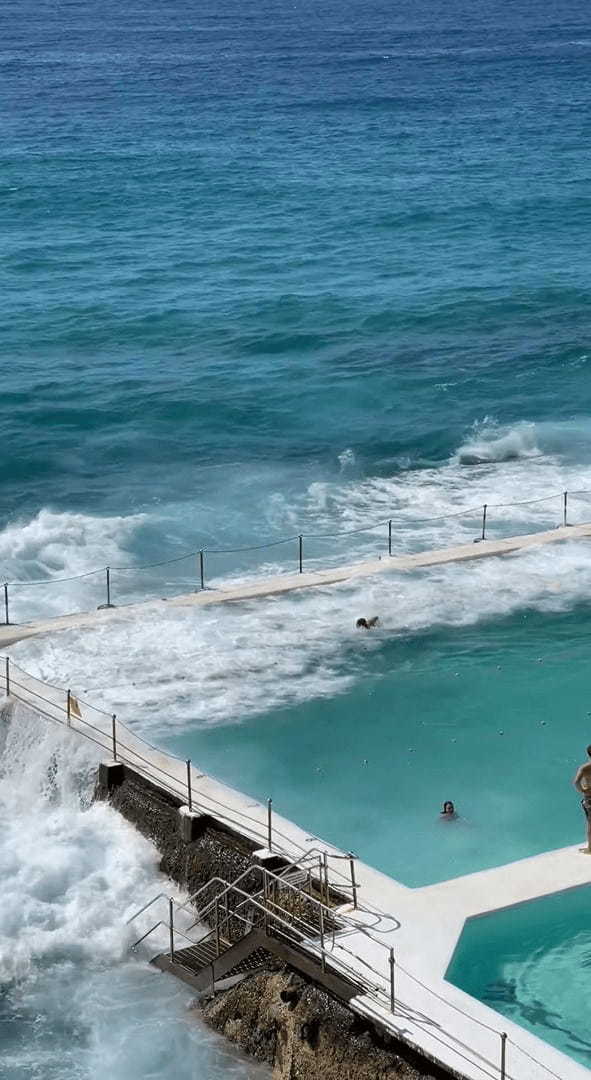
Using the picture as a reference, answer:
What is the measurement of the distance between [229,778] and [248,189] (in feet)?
166

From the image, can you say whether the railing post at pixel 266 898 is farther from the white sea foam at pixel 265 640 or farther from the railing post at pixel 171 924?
Answer: the white sea foam at pixel 265 640

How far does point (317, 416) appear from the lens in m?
39.5

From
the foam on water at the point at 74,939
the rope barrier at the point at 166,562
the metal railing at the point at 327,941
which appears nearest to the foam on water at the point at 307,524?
the rope barrier at the point at 166,562

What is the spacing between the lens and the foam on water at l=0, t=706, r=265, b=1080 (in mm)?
16719

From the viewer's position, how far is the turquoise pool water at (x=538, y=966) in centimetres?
1542

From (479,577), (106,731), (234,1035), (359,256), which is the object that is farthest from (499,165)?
(234,1035)

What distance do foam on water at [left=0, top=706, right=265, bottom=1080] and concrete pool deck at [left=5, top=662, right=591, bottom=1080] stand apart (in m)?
0.66

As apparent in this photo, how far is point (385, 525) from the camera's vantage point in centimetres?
3128

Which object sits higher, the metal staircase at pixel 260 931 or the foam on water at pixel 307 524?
the metal staircase at pixel 260 931

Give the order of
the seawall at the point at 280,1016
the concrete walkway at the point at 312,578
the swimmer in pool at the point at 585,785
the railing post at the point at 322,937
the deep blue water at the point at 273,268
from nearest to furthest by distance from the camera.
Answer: the seawall at the point at 280,1016 < the railing post at the point at 322,937 < the swimmer in pool at the point at 585,785 < the concrete walkway at the point at 312,578 < the deep blue water at the point at 273,268

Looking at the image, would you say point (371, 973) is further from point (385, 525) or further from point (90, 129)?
point (90, 129)

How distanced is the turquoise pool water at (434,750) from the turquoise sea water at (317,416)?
5 centimetres

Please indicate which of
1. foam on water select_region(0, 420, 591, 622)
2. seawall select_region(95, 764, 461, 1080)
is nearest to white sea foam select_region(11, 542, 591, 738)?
seawall select_region(95, 764, 461, 1080)

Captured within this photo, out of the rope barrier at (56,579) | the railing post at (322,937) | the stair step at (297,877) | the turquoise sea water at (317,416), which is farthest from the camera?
the rope barrier at (56,579)
